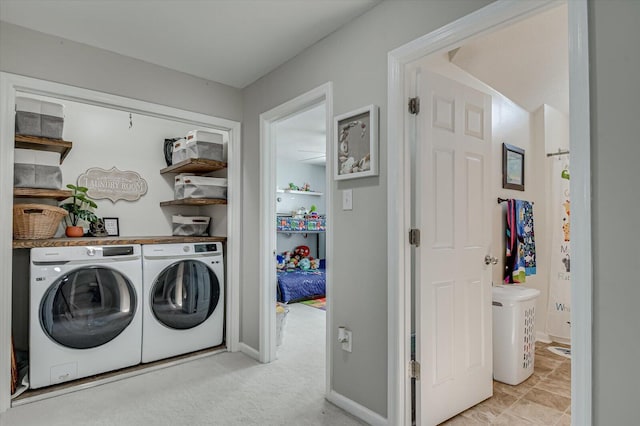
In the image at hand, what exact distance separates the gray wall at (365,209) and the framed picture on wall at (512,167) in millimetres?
1731

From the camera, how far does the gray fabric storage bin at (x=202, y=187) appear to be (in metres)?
3.31

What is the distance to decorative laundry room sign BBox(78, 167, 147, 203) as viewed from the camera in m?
3.43

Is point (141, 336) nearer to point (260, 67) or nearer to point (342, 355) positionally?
point (342, 355)

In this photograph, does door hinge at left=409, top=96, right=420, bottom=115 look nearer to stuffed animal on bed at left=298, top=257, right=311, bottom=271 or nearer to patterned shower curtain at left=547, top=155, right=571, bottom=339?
→ patterned shower curtain at left=547, top=155, right=571, bottom=339

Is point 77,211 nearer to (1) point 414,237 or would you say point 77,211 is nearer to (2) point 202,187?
(2) point 202,187

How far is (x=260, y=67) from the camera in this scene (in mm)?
2889

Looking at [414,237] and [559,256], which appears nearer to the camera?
[414,237]

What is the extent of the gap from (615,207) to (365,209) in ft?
3.84

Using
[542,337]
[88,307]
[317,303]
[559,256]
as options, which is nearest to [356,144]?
[88,307]

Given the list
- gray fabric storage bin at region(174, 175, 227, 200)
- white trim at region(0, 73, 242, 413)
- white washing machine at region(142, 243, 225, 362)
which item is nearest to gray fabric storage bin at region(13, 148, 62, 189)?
white trim at region(0, 73, 242, 413)

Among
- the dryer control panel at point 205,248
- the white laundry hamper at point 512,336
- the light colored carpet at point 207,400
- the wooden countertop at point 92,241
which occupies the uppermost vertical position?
the wooden countertop at point 92,241

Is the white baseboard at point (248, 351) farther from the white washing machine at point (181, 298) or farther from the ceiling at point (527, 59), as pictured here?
the ceiling at point (527, 59)

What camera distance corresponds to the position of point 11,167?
7.41 ft

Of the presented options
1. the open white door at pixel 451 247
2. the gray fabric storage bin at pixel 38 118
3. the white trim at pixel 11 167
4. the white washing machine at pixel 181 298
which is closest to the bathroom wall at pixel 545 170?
the open white door at pixel 451 247
